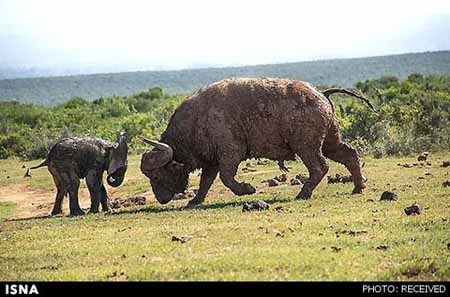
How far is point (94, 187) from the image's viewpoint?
1891 centimetres

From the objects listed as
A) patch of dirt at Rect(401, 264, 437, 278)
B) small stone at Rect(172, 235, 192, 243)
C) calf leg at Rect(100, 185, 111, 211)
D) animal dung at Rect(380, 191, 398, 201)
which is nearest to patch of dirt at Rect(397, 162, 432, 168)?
animal dung at Rect(380, 191, 398, 201)

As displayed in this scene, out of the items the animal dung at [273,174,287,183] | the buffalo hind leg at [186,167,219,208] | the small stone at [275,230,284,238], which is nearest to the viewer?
the small stone at [275,230,284,238]

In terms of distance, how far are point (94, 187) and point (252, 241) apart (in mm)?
7689

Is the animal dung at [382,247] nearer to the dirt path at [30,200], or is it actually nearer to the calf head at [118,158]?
the calf head at [118,158]

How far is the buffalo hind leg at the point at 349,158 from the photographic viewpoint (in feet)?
59.4

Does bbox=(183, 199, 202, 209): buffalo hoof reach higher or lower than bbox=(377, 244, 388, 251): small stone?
lower

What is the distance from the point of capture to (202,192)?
18.2 metres

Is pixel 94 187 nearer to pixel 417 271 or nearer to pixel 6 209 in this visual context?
pixel 6 209

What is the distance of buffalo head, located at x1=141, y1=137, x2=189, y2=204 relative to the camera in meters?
17.6

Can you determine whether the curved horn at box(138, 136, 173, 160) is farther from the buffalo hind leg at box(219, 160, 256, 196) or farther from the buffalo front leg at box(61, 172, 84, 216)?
the buffalo front leg at box(61, 172, 84, 216)

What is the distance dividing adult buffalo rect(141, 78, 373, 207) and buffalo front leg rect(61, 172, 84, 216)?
6.10 ft

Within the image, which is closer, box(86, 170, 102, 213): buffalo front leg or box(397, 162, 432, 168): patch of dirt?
box(86, 170, 102, 213): buffalo front leg
